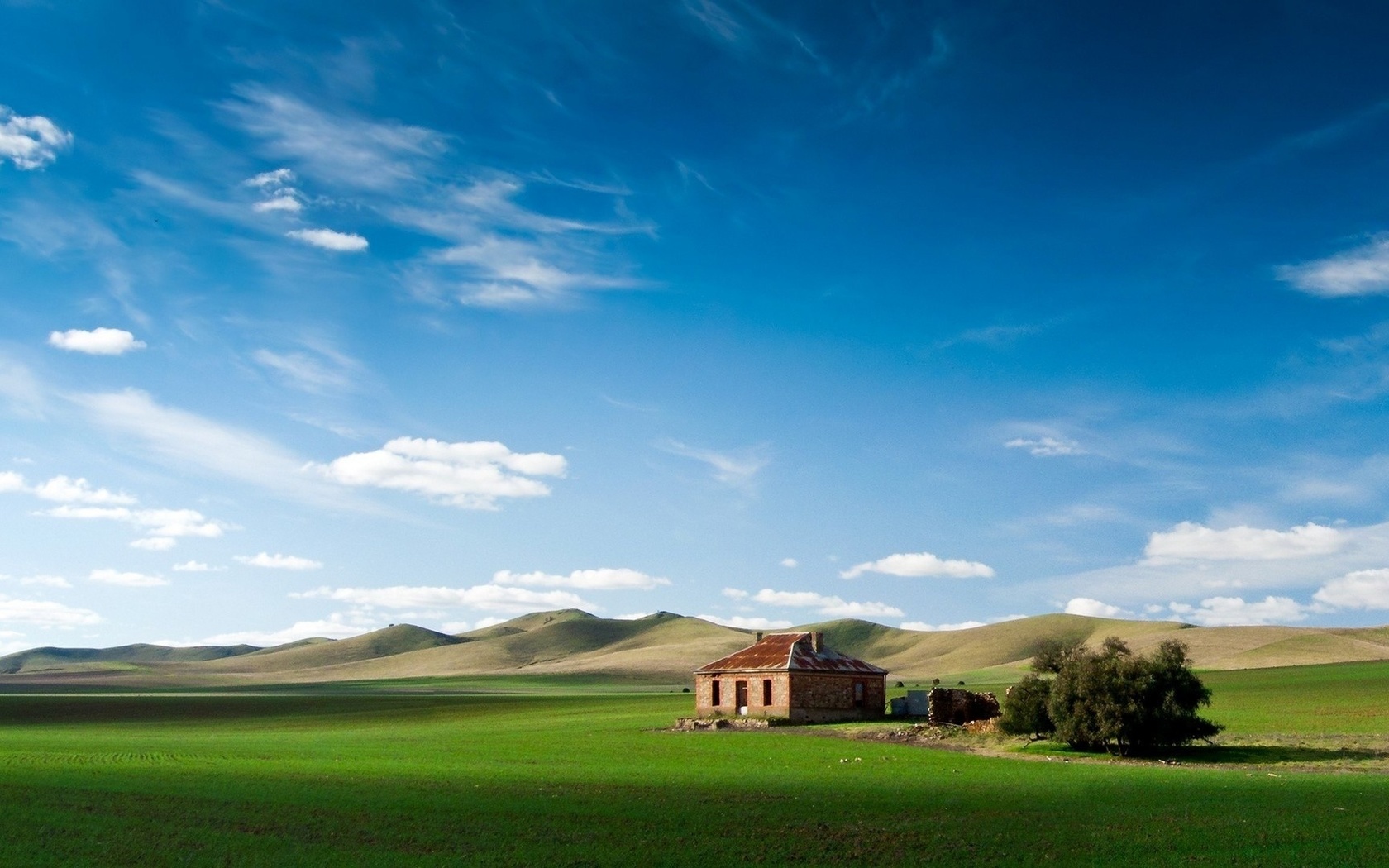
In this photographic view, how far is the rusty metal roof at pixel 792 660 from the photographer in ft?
198

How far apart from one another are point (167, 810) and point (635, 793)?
10.5 meters

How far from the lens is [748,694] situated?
61438 millimetres

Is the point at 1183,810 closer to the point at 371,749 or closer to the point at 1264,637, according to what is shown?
the point at 371,749

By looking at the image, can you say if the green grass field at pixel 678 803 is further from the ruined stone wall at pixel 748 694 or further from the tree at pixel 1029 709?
the ruined stone wall at pixel 748 694

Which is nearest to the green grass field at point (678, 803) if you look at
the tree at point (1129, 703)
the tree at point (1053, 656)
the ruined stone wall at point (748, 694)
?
the tree at point (1129, 703)

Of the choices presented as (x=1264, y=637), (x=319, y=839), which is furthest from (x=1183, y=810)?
(x=1264, y=637)

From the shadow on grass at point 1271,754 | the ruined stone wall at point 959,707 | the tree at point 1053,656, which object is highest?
the tree at point 1053,656

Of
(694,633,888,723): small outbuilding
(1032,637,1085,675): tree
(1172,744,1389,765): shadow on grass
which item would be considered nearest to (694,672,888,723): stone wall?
(694,633,888,723): small outbuilding

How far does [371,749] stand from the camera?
4394 cm

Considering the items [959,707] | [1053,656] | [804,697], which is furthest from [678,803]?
[804,697]

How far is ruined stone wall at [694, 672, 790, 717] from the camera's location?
59.7 m

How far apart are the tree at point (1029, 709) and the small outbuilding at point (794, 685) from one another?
15.6m

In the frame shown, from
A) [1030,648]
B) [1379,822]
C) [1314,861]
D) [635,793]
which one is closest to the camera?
[1314,861]

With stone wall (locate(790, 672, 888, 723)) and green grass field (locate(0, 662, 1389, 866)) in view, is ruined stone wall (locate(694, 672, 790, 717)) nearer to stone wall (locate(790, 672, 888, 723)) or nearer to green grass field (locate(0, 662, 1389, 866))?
stone wall (locate(790, 672, 888, 723))
